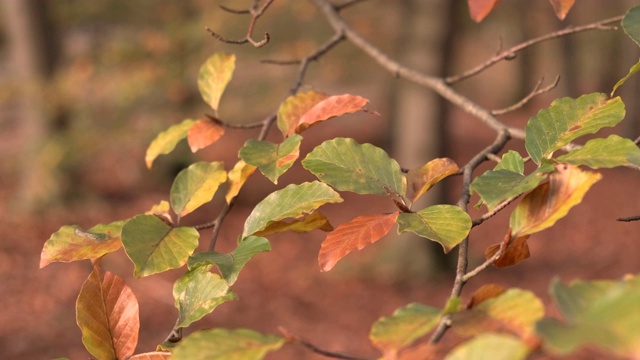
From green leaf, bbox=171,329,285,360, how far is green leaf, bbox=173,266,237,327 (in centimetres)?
18

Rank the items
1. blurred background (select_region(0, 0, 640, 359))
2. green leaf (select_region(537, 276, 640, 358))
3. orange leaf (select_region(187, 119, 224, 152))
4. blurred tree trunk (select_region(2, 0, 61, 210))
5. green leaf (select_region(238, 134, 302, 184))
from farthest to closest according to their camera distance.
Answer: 1. blurred tree trunk (select_region(2, 0, 61, 210))
2. blurred background (select_region(0, 0, 640, 359))
3. orange leaf (select_region(187, 119, 224, 152))
4. green leaf (select_region(238, 134, 302, 184))
5. green leaf (select_region(537, 276, 640, 358))

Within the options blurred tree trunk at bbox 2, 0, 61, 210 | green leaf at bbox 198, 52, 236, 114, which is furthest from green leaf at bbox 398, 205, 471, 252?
blurred tree trunk at bbox 2, 0, 61, 210

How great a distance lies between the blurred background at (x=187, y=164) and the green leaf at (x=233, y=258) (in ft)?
Result: 13.6

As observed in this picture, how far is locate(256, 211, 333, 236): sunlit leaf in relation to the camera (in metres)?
0.84

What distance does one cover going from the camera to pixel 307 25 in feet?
30.2

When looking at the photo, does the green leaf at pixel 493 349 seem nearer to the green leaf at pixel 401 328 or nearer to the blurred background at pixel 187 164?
the green leaf at pixel 401 328

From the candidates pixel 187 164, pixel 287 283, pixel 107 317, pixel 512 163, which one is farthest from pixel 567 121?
pixel 187 164

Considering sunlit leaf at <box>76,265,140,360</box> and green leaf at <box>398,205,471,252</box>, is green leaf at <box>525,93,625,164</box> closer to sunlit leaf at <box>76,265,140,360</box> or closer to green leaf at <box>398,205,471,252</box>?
green leaf at <box>398,205,471,252</box>

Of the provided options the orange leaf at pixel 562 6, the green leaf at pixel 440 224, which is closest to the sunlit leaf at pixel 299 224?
the green leaf at pixel 440 224

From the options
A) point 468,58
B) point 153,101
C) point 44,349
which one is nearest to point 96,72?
point 153,101

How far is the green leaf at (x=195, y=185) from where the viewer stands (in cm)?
93

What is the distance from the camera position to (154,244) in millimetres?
822

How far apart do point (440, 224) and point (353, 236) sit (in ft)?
0.33

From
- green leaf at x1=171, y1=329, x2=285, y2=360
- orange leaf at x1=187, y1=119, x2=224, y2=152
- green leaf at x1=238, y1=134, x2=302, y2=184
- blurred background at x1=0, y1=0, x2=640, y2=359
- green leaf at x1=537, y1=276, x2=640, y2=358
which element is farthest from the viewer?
blurred background at x1=0, y1=0, x2=640, y2=359
